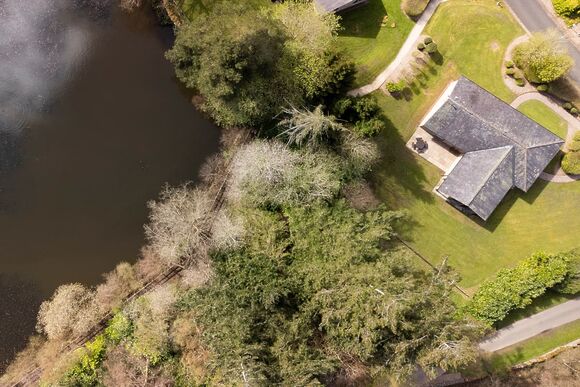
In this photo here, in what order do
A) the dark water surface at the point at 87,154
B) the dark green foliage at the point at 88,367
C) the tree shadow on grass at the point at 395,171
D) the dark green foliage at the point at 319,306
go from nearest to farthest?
the dark green foliage at the point at 319,306, the dark green foliage at the point at 88,367, the dark water surface at the point at 87,154, the tree shadow on grass at the point at 395,171

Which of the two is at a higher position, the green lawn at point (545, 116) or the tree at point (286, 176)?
the green lawn at point (545, 116)

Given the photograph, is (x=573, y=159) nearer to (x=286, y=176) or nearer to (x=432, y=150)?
(x=432, y=150)

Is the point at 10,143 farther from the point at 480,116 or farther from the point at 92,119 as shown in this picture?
the point at 480,116

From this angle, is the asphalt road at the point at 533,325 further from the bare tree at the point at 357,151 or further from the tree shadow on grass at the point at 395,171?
the bare tree at the point at 357,151

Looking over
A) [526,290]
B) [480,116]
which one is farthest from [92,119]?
[526,290]

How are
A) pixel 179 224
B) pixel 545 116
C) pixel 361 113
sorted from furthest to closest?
pixel 545 116 < pixel 179 224 < pixel 361 113

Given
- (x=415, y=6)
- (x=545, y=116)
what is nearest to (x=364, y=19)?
(x=415, y=6)

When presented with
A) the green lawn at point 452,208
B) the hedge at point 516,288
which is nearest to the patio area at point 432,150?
the green lawn at point 452,208
